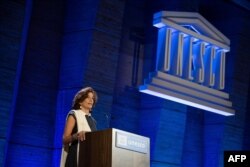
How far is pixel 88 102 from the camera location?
3062 mm

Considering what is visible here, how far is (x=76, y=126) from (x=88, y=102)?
18cm

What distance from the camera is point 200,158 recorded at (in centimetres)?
1055

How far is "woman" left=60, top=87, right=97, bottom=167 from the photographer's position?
9.51 ft

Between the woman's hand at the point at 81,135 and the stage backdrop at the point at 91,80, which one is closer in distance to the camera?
the woman's hand at the point at 81,135

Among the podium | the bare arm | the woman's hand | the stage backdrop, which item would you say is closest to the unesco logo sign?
the podium

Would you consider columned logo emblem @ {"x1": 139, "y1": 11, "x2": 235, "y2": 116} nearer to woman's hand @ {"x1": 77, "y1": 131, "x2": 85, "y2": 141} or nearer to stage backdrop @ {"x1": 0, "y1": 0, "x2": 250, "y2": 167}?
stage backdrop @ {"x1": 0, "y1": 0, "x2": 250, "y2": 167}

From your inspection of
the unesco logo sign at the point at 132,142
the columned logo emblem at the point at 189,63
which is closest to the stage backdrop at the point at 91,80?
the columned logo emblem at the point at 189,63

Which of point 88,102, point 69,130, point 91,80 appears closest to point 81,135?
point 69,130

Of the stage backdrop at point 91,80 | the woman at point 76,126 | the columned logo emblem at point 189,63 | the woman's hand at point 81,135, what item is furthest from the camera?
the columned logo emblem at point 189,63

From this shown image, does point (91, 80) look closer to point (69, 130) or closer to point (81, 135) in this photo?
point (69, 130)

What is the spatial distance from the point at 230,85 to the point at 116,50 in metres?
3.43

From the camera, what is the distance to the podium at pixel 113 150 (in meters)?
2.64

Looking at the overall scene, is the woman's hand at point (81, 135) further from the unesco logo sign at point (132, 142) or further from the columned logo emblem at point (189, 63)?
the columned logo emblem at point (189, 63)

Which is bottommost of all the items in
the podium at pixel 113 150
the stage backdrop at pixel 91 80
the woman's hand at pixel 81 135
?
the podium at pixel 113 150
